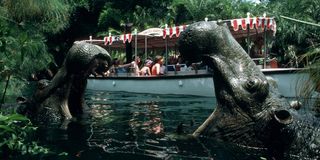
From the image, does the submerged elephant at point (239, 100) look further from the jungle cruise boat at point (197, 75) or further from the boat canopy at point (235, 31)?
the jungle cruise boat at point (197, 75)

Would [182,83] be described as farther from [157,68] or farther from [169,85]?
[157,68]

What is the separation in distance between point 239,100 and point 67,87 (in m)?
2.67

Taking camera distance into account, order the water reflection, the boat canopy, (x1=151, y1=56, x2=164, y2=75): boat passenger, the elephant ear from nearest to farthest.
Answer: the water reflection < the elephant ear < the boat canopy < (x1=151, y1=56, x2=164, y2=75): boat passenger

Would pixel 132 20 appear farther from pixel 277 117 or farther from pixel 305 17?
pixel 277 117

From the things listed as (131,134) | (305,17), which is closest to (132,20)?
(305,17)

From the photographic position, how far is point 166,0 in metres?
39.2

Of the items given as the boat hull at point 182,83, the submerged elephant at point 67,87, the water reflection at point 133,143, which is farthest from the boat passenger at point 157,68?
the submerged elephant at point 67,87

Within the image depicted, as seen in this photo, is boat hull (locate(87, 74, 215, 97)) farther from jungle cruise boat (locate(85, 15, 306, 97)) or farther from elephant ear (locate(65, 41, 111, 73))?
elephant ear (locate(65, 41, 111, 73))

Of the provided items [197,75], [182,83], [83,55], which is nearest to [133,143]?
[83,55]

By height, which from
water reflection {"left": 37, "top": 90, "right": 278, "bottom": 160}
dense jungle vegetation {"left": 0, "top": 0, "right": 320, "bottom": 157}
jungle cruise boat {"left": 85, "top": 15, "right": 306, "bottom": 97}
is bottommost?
water reflection {"left": 37, "top": 90, "right": 278, "bottom": 160}

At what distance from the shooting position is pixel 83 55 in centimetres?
636

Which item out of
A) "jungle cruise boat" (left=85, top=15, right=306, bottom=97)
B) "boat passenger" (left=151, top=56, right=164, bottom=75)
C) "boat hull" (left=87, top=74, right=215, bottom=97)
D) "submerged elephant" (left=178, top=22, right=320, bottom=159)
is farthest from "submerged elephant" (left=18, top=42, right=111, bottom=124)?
"boat passenger" (left=151, top=56, right=164, bottom=75)

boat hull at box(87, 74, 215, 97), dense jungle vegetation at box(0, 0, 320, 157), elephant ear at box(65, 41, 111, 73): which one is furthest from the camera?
dense jungle vegetation at box(0, 0, 320, 157)

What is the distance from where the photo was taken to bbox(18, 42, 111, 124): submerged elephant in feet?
21.0
